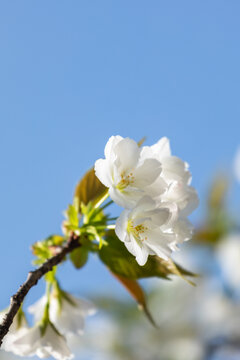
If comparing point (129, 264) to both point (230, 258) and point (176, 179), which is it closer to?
point (176, 179)

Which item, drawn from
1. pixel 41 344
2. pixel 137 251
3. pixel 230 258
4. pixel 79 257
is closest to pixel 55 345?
pixel 41 344

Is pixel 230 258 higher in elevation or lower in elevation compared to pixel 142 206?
higher

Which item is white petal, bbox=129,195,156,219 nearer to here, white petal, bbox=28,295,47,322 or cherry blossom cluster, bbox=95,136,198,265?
cherry blossom cluster, bbox=95,136,198,265

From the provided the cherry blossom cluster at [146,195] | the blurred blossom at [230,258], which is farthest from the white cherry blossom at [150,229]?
the blurred blossom at [230,258]

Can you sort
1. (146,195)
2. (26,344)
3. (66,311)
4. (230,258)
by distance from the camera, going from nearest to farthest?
(146,195) → (26,344) → (66,311) → (230,258)

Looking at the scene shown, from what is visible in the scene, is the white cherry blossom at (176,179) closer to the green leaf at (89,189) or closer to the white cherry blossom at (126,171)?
the white cherry blossom at (126,171)

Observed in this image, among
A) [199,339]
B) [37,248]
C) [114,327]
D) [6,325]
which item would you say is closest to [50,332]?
[37,248]
